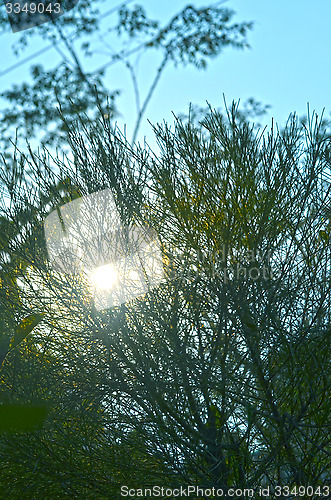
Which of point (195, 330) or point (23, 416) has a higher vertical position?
point (195, 330)

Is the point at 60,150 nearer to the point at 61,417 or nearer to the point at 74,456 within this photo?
the point at 61,417

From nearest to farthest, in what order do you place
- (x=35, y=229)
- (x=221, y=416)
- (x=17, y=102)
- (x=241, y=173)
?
(x=221, y=416), (x=241, y=173), (x=35, y=229), (x=17, y=102)

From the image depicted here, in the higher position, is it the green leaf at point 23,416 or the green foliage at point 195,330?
the green foliage at point 195,330

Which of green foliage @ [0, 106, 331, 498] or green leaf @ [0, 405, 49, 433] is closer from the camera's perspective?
green leaf @ [0, 405, 49, 433]

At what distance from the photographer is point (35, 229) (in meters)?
2.40

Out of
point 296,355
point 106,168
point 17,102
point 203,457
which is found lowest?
point 203,457

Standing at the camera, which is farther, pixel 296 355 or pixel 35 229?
pixel 35 229

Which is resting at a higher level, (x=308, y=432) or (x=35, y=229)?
(x=35, y=229)

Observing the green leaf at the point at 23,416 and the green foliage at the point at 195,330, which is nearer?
the green leaf at the point at 23,416

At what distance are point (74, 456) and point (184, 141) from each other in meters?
1.78

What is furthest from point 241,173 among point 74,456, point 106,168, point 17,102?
point 17,102

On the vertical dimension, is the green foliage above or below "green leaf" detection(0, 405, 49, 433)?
above

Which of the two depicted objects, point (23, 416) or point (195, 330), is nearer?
Answer: point (23, 416)

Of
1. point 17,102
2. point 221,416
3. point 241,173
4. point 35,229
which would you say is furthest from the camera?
point 17,102
